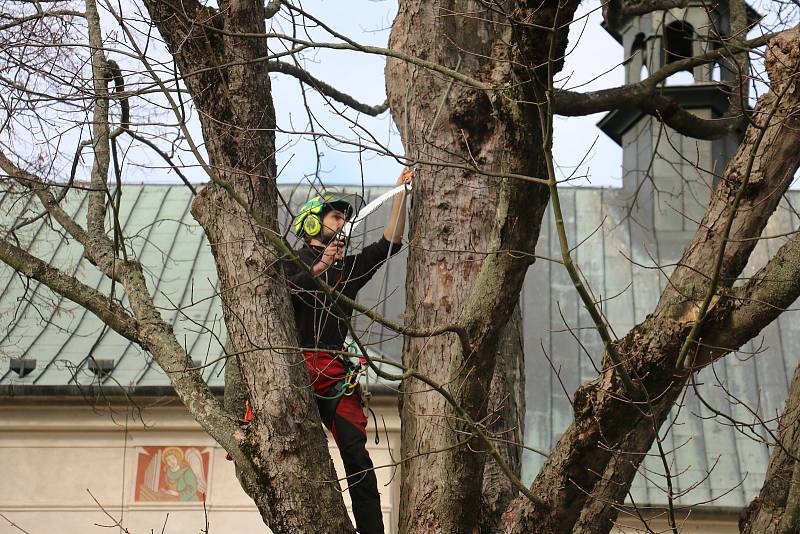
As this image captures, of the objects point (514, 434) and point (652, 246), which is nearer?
point (514, 434)

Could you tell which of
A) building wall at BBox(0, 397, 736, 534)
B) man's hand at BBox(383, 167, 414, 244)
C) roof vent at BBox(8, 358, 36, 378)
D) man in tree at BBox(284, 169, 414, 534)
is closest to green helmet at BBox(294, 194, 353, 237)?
man in tree at BBox(284, 169, 414, 534)

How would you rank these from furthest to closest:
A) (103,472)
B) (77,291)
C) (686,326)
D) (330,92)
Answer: (103,472) < (330,92) < (77,291) < (686,326)

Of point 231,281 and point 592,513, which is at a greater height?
point 231,281

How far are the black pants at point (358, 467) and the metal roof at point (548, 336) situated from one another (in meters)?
4.85

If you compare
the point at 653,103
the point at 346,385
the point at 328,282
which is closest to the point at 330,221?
the point at 328,282

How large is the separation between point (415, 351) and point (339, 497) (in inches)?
32.2

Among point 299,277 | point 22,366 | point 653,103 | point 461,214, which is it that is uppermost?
point 653,103

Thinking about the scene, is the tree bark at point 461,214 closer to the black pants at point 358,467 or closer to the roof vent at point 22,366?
the black pants at point 358,467

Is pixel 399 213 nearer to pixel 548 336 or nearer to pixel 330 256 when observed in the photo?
pixel 330 256

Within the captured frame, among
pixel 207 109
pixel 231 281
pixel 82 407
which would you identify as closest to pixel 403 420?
pixel 231 281

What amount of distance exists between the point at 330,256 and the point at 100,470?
6.96 meters

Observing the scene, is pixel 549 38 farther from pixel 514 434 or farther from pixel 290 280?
pixel 514 434

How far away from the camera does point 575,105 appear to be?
5633mm

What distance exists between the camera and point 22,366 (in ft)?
37.2
